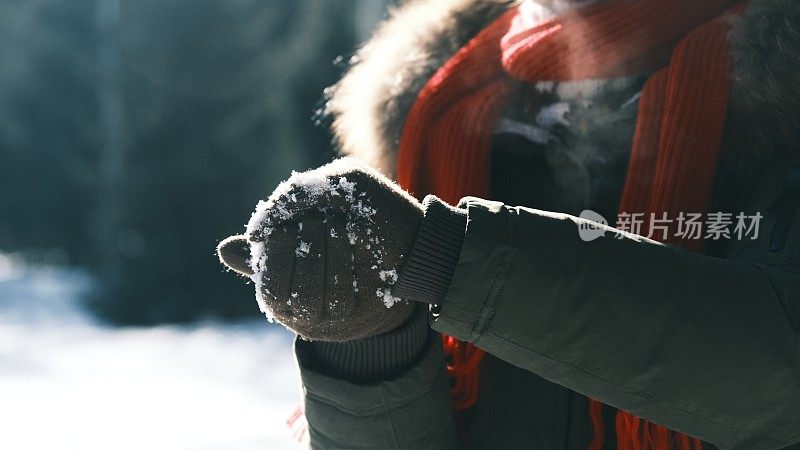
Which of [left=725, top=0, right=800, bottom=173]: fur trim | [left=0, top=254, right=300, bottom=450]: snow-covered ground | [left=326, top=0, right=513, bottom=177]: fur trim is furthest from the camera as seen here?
[left=0, top=254, right=300, bottom=450]: snow-covered ground

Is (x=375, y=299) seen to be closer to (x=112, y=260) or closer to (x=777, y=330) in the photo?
(x=777, y=330)

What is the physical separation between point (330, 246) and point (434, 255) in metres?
0.09

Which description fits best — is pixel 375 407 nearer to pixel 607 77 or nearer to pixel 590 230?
pixel 590 230

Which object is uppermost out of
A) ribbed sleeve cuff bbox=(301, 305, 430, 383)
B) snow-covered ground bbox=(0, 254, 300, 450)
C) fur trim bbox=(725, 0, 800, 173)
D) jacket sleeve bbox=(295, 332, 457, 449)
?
fur trim bbox=(725, 0, 800, 173)

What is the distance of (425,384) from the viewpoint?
2.72 ft

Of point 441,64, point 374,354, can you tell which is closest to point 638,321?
point 374,354

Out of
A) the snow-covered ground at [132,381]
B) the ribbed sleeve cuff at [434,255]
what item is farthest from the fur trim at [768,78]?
the snow-covered ground at [132,381]

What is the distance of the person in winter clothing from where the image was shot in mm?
588

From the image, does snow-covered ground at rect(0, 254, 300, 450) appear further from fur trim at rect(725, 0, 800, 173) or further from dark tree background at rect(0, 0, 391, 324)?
fur trim at rect(725, 0, 800, 173)

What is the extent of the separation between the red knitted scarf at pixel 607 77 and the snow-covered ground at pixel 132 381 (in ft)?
4.43

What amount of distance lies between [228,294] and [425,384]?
2.77 meters

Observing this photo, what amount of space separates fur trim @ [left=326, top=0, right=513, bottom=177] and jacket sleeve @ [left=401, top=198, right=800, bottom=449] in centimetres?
46

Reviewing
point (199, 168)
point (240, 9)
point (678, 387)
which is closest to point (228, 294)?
point (199, 168)

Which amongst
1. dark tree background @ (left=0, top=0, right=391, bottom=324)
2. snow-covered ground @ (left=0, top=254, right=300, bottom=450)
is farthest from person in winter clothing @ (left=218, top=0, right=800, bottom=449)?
dark tree background @ (left=0, top=0, right=391, bottom=324)
